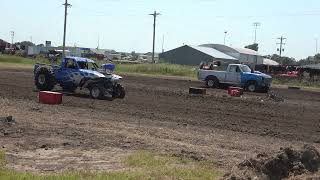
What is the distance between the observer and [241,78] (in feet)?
122

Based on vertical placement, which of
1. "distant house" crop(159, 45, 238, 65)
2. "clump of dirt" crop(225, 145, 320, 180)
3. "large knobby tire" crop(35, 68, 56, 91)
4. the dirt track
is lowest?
the dirt track

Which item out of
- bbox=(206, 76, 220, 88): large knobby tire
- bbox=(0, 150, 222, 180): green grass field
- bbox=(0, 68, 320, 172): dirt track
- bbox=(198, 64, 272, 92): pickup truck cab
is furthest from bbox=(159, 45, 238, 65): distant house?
bbox=(0, 150, 222, 180): green grass field

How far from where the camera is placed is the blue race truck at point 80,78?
23.7 m

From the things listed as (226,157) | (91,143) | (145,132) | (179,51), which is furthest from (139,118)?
(179,51)

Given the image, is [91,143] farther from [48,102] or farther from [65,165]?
[48,102]

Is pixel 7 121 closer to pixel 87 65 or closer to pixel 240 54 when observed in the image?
pixel 87 65

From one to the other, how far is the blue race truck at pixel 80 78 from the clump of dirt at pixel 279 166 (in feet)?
50.7

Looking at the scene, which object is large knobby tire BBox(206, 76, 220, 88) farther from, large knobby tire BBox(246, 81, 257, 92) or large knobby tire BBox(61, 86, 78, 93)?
large knobby tire BBox(61, 86, 78, 93)

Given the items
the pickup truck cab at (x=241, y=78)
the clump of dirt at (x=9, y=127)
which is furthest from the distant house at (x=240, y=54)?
the clump of dirt at (x=9, y=127)

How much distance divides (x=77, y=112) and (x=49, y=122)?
3.06 m

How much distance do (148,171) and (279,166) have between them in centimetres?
203

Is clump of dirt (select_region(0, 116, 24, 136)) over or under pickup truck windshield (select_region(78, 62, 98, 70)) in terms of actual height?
under

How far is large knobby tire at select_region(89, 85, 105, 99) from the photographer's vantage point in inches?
923

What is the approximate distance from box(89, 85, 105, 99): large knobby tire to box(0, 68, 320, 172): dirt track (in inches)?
36.8
